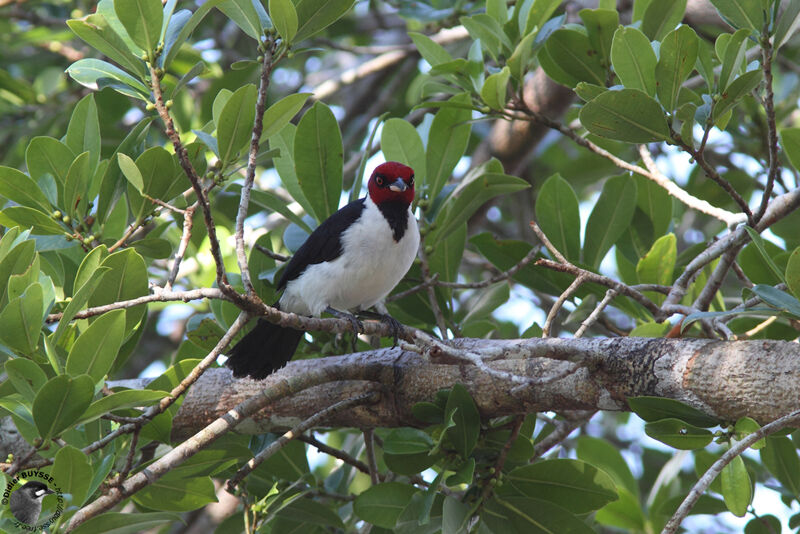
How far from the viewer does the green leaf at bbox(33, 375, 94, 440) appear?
79.7 inches

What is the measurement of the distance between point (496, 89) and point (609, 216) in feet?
2.35

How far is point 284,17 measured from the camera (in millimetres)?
2330

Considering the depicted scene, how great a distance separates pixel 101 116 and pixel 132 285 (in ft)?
7.71

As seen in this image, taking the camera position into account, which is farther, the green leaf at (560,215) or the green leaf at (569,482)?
the green leaf at (560,215)

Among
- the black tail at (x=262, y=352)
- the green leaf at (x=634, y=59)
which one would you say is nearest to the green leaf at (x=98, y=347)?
the black tail at (x=262, y=352)

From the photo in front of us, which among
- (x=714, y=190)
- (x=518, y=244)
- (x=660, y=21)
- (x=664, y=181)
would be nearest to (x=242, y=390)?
(x=518, y=244)

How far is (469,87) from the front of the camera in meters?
3.34

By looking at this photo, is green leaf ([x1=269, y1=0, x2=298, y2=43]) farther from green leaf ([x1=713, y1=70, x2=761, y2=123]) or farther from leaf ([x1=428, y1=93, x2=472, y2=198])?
green leaf ([x1=713, y1=70, x2=761, y2=123])

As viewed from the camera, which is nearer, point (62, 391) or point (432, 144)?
point (62, 391)

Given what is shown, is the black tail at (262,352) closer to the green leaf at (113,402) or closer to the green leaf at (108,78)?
the green leaf at (113,402)

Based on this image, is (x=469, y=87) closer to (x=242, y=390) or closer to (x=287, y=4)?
(x=287, y=4)

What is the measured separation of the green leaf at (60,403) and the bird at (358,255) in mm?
1169

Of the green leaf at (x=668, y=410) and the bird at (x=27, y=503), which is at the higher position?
the green leaf at (x=668, y=410)

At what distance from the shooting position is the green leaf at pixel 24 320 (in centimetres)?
214
